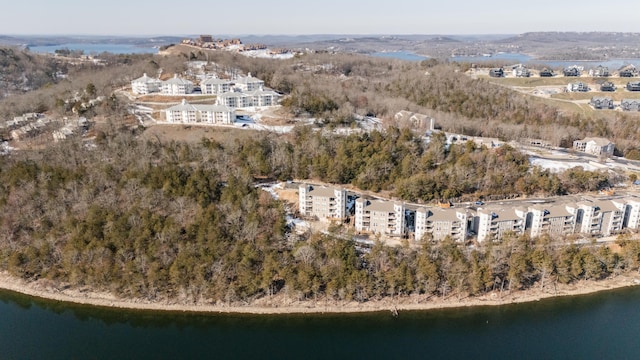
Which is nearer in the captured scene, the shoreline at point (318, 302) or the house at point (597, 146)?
the shoreline at point (318, 302)

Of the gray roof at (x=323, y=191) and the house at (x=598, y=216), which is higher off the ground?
the gray roof at (x=323, y=191)

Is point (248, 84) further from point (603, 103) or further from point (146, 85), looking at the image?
point (603, 103)

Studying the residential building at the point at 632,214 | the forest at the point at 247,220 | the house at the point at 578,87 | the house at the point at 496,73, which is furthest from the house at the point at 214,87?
the house at the point at 578,87

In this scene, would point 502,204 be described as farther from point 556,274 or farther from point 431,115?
point 431,115

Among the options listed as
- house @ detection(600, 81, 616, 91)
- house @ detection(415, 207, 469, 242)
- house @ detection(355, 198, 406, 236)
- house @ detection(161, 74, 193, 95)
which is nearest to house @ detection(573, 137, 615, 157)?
house @ detection(415, 207, 469, 242)

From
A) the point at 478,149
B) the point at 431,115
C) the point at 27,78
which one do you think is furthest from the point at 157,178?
the point at 27,78

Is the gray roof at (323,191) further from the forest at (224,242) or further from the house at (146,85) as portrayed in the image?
the house at (146,85)

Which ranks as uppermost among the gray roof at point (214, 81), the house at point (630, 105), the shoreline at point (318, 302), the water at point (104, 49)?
the water at point (104, 49)
